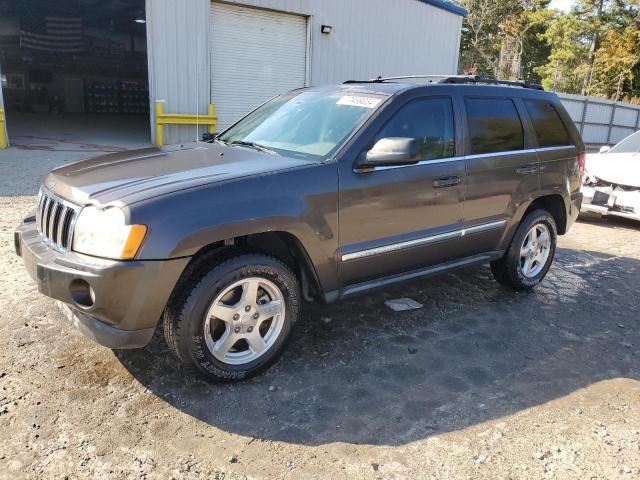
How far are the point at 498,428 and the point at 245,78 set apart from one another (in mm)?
11263

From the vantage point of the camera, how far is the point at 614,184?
8062mm

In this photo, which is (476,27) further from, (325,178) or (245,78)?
(325,178)

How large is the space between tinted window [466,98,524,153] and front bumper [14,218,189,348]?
2.63 m

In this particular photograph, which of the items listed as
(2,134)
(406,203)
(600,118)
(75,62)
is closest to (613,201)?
(406,203)

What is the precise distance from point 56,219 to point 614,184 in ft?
26.2

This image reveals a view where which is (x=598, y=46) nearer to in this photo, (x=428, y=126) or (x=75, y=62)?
(x=75, y=62)

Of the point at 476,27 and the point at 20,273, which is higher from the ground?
the point at 476,27

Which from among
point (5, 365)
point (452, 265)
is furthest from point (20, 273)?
point (452, 265)

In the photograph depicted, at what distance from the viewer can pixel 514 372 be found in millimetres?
3484

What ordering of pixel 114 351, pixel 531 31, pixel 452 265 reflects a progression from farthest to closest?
pixel 531 31 → pixel 452 265 → pixel 114 351

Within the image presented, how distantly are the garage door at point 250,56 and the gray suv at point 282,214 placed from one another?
8.44 meters

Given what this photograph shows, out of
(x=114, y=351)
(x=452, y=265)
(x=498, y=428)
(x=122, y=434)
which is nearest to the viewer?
(x=122, y=434)

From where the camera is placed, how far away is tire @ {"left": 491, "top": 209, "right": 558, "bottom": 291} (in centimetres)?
472

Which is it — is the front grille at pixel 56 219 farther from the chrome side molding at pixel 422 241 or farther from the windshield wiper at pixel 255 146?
the chrome side molding at pixel 422 241
